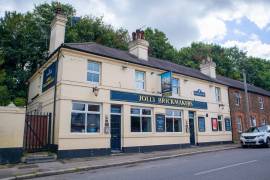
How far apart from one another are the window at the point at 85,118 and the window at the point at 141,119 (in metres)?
2.77

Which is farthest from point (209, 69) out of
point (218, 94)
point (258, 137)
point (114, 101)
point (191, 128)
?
point (114, 101)

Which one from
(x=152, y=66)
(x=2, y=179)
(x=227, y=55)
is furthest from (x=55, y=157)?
(x=227, y=55)

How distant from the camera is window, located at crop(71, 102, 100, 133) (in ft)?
45.4

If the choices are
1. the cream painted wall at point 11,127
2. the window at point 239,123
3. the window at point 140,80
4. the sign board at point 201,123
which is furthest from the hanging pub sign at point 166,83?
the window at point 239,123

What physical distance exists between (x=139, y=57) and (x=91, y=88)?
20.9ft

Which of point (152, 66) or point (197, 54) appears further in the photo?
point (197, 54)

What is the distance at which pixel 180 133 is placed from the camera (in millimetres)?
19156

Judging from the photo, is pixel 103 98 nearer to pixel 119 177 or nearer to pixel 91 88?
pixel 91 88

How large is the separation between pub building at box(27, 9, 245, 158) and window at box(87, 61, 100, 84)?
66 millimetres

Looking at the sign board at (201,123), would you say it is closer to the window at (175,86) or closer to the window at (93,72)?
the window at (175,86)

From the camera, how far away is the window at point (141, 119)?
16.4 m

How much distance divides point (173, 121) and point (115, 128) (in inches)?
221

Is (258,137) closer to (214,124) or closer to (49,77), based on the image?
(214,124)

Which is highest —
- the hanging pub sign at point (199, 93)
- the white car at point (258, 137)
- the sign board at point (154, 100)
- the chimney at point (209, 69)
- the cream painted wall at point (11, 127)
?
the chimney at point (209, 69)
